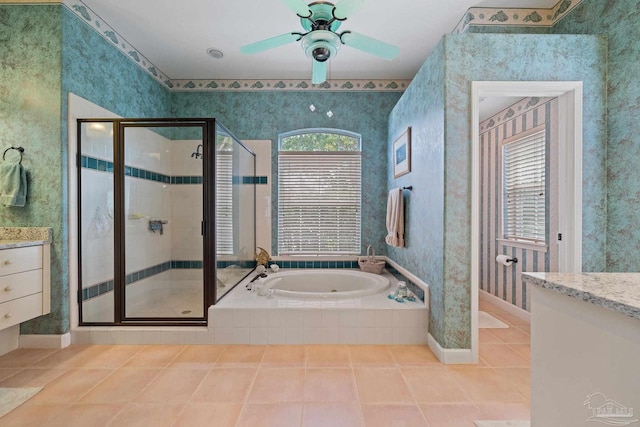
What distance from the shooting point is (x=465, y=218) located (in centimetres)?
211

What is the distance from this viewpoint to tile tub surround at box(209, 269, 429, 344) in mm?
2443

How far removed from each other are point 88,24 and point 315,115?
2.35m

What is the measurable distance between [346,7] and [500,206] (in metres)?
2.88

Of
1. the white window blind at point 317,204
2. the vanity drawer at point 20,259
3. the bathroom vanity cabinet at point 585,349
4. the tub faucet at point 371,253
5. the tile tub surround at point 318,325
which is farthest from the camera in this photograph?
the white window blind at point 317,204

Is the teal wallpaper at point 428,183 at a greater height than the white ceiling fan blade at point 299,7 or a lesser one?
lesser

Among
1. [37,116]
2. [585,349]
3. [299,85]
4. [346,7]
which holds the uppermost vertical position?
[299,85]

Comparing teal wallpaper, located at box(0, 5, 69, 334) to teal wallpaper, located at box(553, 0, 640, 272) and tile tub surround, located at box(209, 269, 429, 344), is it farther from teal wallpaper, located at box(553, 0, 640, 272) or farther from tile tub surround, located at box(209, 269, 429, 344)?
teal wallpaper, located at box(553, 0, 640, 272)

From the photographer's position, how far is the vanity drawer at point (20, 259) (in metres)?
2.04

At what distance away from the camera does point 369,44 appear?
1.95 m

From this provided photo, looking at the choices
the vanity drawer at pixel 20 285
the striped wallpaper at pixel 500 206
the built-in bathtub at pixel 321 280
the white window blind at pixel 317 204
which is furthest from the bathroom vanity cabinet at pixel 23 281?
the striped wallpaper at pixel 500 206

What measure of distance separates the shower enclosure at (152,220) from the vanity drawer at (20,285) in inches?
11.4

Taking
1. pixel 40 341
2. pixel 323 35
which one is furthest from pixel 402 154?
pixel 40 341

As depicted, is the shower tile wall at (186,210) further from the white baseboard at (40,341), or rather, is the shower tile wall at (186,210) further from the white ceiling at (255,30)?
the white ceiling at (255,30)

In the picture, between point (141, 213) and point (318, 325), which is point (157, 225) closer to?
point (141, 213)
